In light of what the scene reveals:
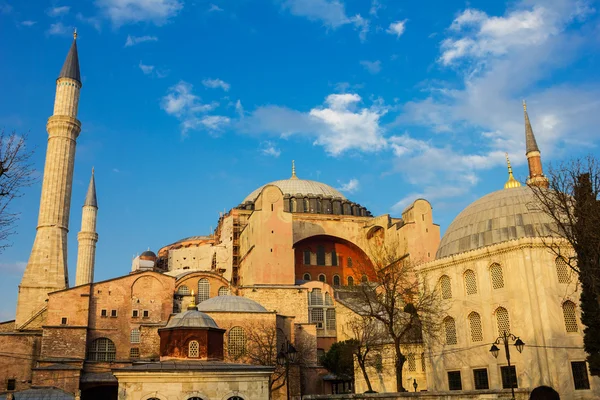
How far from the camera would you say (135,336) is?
3478 centimetres

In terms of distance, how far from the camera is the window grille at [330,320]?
38375 millimetres

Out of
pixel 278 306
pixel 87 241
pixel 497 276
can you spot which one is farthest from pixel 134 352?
Answer: pixel 497 276

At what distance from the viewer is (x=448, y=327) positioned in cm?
2764

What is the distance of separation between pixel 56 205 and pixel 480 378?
2744 centimetres

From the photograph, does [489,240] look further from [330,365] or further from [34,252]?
[34,252]

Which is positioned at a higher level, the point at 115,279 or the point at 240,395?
the point at 115,279

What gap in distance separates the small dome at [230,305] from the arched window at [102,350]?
5.65m

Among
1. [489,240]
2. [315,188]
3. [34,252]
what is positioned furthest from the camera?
[315,188]

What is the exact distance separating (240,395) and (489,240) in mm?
13695

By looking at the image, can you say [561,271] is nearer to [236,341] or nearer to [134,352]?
[236,341]

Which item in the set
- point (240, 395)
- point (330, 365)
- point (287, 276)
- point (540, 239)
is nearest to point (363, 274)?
point (287, 276)

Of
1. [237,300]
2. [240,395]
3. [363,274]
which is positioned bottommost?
[240,395]

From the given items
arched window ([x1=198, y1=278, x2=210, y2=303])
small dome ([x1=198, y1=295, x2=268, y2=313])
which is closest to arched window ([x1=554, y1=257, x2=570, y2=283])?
small dome ([x1=198, y1=295, x2=268, y2=313])

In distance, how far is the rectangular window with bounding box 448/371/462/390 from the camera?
2658 centimetres
